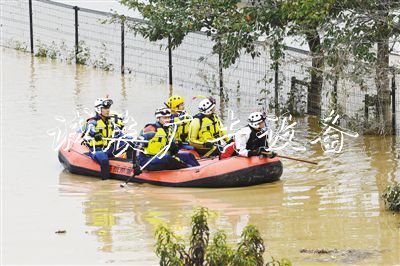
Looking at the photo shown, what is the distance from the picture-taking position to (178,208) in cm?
1962

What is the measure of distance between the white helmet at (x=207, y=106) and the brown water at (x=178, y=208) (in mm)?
1650

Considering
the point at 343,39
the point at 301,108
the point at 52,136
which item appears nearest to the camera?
the point at 343,39

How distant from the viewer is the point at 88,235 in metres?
17.6

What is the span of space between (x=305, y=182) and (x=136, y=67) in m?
13.2

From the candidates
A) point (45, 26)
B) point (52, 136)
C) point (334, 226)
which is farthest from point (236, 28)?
point (45, 26)

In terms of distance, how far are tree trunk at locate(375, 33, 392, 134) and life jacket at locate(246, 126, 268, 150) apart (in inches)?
141

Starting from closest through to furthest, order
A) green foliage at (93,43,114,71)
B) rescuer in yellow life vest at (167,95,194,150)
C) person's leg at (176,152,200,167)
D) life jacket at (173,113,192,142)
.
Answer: person's leg at (176,152,200,167) → rescuer in yellow life vest at (167,95,194,150) → life jacket at (173,113,192,142) → green foliage at (93,43,114,71)

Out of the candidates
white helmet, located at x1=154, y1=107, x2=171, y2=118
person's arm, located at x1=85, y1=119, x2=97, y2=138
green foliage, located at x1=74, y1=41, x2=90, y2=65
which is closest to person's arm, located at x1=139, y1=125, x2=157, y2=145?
white helmet, located at x1=154, y1=107, x2=171, y2=118

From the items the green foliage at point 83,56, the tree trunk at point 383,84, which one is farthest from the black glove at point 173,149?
the green foliage at point 83,56

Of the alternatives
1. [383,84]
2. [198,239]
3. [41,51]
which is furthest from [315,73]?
[198,239]

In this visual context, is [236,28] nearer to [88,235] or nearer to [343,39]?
[343,39]

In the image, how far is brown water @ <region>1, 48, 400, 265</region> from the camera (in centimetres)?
1656

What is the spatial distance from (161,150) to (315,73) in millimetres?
4996

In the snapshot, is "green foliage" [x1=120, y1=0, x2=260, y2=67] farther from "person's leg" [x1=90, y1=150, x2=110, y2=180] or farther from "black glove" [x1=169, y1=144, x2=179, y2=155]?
"person's leg" [x1=90, y1=150, x2=110, y2=180]
